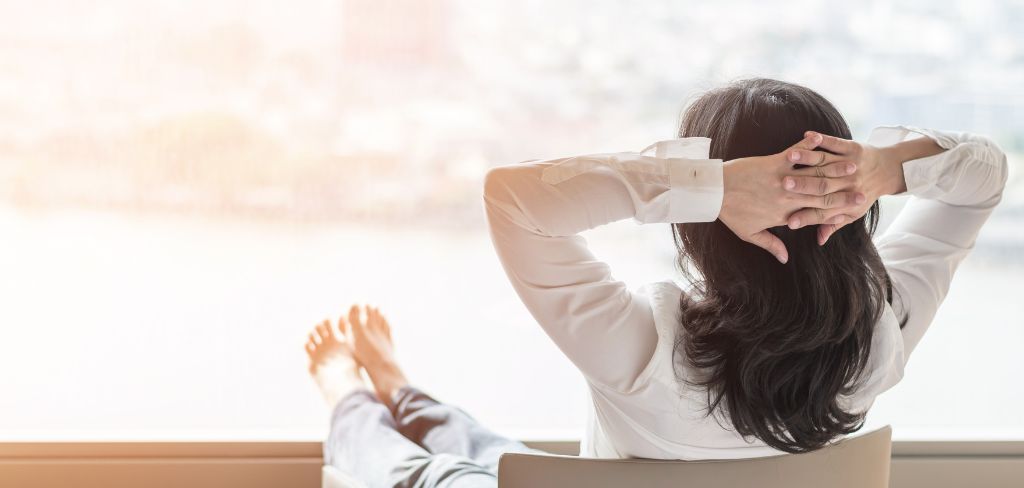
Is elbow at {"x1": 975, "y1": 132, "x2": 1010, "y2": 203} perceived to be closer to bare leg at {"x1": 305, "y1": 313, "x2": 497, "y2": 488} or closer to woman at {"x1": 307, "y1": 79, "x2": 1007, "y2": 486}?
woman at {"x1": 307, "y1": 79, "x2": 1007, "y2": 486}

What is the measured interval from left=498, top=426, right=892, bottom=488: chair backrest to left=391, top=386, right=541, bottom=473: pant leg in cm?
54

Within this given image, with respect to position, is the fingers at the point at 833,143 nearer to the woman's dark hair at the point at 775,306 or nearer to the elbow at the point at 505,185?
the woman's dark hair at the point at 775,306

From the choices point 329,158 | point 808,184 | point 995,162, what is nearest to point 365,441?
point 329,158

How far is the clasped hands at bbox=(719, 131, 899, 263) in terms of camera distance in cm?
105

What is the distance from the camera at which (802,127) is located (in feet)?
3.61

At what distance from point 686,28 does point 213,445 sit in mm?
1375

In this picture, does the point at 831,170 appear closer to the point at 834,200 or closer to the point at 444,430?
the point at 834,200

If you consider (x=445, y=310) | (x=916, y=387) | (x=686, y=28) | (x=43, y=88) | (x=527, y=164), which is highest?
(x=686, y=28)

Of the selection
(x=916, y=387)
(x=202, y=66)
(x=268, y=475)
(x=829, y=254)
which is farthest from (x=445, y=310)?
(x=916, y=387)

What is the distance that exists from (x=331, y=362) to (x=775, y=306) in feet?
3.60

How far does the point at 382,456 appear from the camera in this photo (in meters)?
1.57

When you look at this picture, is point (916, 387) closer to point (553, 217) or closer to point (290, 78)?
point (553, 217)

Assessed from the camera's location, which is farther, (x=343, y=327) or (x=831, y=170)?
(x=343, y=327)

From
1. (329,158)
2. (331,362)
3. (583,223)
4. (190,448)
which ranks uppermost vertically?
(329,158)
